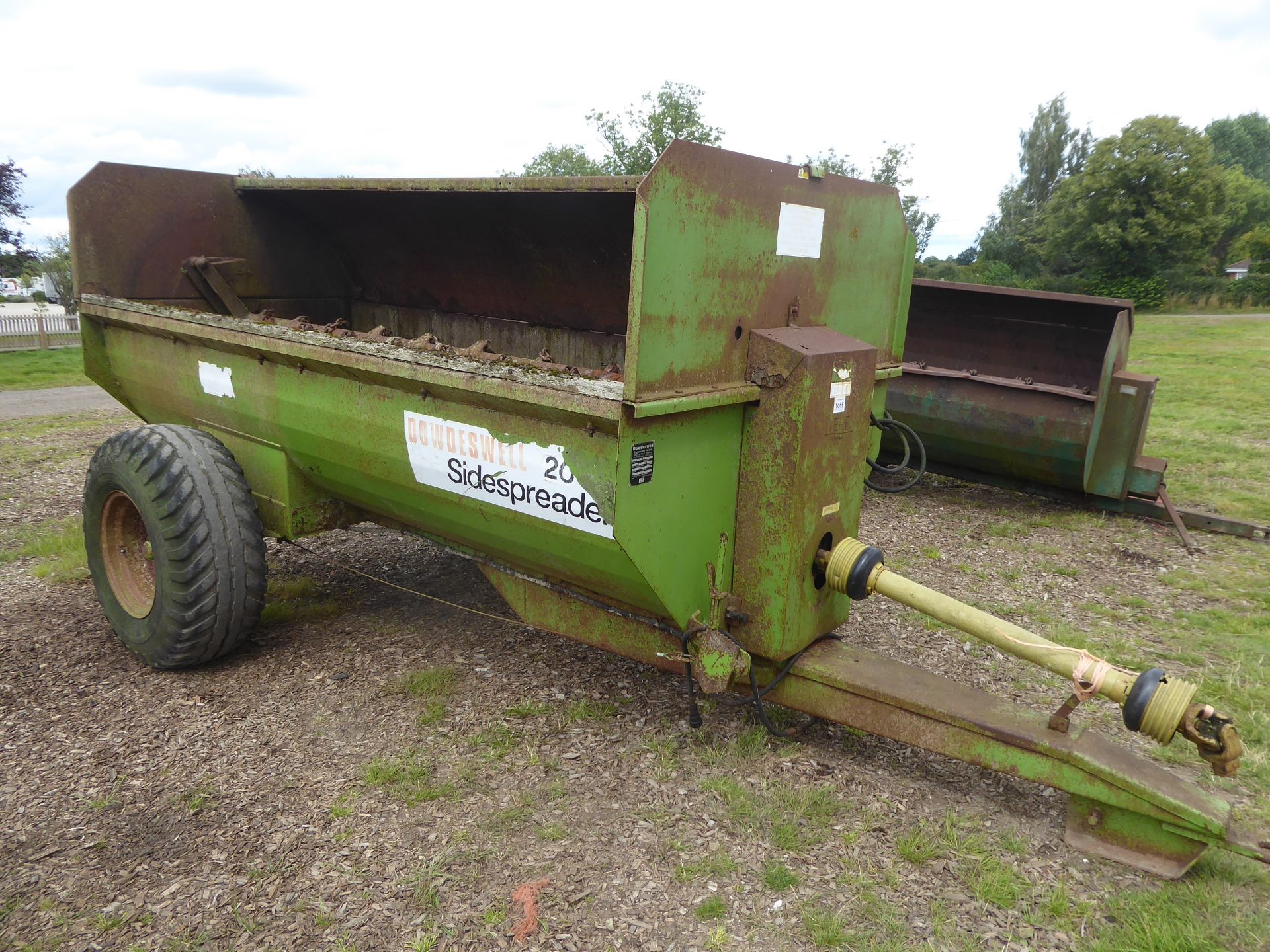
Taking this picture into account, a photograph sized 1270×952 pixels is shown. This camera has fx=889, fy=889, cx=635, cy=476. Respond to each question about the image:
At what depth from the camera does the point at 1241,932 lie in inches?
86.6

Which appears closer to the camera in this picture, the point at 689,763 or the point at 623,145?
the point at 689,763

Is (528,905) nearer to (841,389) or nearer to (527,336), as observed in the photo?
(841,389)

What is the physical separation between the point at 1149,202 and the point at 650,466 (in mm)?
31436

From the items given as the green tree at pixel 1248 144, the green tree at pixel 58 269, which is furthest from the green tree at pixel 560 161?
the green tree at pixel 1248 144

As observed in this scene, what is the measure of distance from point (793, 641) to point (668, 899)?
2.95 ft

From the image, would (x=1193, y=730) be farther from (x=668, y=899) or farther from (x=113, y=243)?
(x=113, y=243)

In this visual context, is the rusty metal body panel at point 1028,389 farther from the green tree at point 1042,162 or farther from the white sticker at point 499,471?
the green tree at point 1042,162

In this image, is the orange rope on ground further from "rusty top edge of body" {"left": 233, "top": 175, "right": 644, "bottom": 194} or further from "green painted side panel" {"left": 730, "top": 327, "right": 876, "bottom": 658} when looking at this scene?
"rusty top edge of body" {"left": 233, "top": 175, "right": 644, "bottom": 194}

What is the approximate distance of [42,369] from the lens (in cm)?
1239

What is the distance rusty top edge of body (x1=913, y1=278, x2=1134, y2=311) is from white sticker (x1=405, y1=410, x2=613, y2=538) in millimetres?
4075

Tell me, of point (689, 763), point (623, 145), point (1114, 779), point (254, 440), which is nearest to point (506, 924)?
point (689, 763)

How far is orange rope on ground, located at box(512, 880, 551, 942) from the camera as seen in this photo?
218cm

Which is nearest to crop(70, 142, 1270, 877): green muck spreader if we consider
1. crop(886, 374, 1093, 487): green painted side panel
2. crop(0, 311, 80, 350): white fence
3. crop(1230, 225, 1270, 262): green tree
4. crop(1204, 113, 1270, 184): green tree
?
crop(886, 374, 1093, 487): green painted side panel

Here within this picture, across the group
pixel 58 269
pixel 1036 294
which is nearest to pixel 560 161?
pixel 58 269
